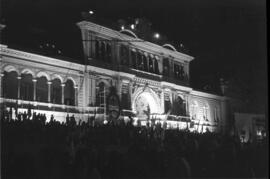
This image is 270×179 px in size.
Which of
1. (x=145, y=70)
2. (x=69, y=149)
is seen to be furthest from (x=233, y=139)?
(x=69, y=149)

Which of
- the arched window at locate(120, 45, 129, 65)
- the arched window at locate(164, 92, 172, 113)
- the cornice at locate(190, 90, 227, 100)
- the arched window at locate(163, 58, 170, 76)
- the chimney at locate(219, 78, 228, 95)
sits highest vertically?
the arched window at locate(120, 45, 129, 65)

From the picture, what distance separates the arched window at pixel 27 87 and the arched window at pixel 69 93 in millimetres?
592

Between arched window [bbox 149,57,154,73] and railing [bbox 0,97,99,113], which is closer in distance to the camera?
railing [bbox 0,97,99,113]

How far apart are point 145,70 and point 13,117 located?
296cm

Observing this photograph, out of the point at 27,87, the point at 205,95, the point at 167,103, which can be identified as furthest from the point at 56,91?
the point at 205,95

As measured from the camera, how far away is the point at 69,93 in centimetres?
680

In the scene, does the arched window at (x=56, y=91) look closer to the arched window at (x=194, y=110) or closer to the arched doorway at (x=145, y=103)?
the arched doorway at (x=145, y=103)

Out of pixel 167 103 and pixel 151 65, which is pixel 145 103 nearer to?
pixel 167 103

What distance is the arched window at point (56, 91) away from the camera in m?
6.57

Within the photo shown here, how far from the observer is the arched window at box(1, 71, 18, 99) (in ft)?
18.4

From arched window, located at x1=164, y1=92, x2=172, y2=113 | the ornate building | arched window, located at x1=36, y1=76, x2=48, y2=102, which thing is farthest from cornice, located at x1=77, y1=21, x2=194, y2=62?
arched window, located at x1=36, y1=76, x2=48, y2=102

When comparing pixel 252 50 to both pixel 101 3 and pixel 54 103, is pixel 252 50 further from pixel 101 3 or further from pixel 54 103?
pixel 54 103

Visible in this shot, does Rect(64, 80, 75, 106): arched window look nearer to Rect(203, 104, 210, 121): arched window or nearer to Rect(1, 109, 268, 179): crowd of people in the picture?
Rect(1, 109, 268, 179): crowd of people

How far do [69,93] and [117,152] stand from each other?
1471mm
